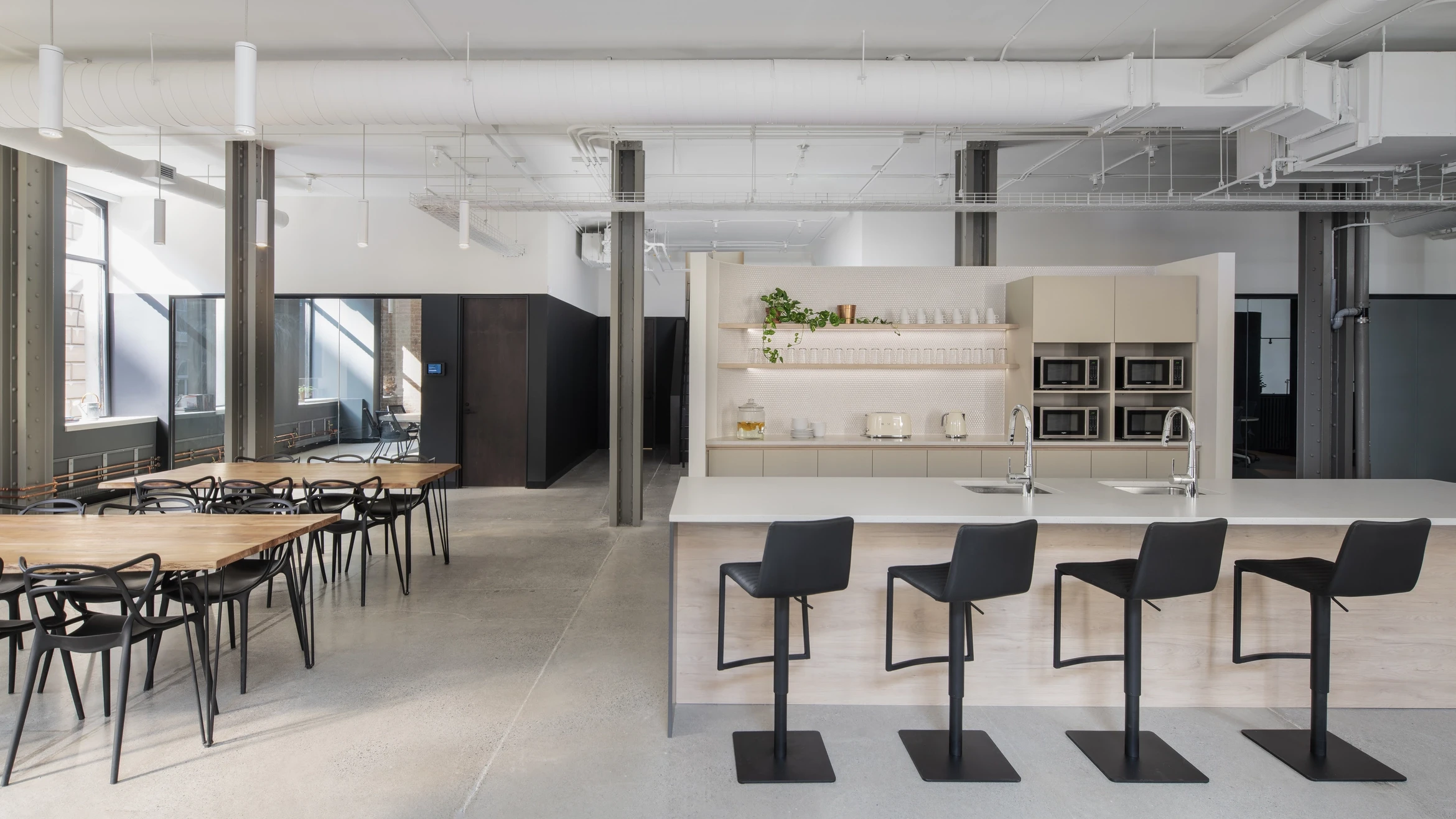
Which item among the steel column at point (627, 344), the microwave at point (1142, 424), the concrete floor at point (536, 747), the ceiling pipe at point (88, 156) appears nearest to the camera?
the concrete floor at point (536, 747)

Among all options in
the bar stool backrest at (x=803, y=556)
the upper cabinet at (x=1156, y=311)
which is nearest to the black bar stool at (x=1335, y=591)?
the bar stool backrest at (x=803, y=556)

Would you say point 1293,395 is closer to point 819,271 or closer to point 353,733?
point 819,271

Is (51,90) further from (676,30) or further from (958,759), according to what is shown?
(958,759)

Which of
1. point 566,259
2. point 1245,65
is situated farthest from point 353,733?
point 566,259

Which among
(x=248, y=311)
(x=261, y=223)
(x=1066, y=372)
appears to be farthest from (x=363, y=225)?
(x=1066, y=372)

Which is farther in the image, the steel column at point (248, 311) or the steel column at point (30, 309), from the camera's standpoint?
the steel column at point (248, 311)

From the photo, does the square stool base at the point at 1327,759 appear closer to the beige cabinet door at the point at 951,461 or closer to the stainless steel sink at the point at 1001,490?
the stainless steel sink at the point at 1001,490

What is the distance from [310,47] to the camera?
5902mm

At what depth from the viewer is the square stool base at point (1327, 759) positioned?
2.98 m

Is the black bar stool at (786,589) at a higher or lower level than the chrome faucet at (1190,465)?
lower

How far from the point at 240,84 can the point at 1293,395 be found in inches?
421

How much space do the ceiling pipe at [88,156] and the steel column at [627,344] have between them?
3.92 meters

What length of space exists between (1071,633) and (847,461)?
3.13 metres

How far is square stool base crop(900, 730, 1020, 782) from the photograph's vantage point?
298cm
